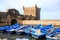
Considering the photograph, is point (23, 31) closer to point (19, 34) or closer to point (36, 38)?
point (19, 34)

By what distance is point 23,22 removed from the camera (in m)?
55.8

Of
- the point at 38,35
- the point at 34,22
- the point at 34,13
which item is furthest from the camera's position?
the point at 34,13

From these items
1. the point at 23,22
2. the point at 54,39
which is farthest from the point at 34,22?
the point at 54,39

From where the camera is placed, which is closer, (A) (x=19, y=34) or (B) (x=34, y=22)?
(A) (x=19, y=34)

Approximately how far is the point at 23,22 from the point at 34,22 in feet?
12.1

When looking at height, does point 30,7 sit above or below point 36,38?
above

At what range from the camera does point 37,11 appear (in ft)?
215

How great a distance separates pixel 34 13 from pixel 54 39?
4170 centimetres

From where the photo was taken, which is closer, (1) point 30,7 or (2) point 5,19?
(2) point 5,19

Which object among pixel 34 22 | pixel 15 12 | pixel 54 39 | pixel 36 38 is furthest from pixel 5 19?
pixel 54 39

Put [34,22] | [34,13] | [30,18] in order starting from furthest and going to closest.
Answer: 1. [34,13]
2. [30,18]
3. [34,22]

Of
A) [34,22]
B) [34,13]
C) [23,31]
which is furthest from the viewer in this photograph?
[34,13]

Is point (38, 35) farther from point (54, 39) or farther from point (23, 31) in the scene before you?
point (23, 31)

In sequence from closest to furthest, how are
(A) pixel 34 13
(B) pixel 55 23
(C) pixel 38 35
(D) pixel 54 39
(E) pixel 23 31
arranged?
(D) pixel 54 39
(C) pixel 38 35
(E) pixel 23 31
(B) pixel 55 23
(A) pixel 34 13
